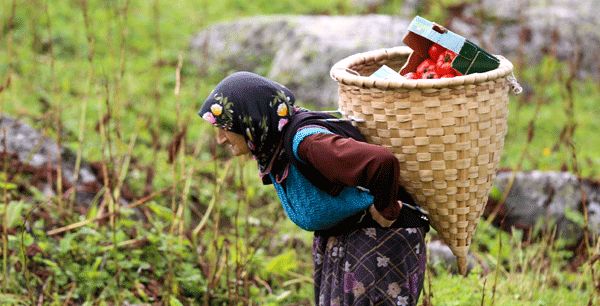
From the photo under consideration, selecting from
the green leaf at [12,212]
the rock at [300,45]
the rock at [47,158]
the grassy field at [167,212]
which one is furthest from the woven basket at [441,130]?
the rock at [300,45]

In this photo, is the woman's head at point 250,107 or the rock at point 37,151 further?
the rock at point 37,151

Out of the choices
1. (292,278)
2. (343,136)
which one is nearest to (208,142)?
(292,278)

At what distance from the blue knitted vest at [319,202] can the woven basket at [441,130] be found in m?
0.18

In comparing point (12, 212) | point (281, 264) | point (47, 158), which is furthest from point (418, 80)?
point (47, 158)

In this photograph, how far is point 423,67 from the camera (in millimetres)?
2061

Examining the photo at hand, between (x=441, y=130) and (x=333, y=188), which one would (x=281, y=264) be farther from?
(x=441, y=130)

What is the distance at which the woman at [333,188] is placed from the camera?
172cm

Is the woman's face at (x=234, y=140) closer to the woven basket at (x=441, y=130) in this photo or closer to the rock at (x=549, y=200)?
the woven basket at (x=441, y=130)

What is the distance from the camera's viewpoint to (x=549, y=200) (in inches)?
154

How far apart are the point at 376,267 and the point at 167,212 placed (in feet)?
5.43

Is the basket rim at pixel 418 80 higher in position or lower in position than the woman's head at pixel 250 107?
higher

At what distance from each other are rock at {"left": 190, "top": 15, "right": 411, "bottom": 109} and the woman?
3163 mm

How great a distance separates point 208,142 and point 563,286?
10.0 feet

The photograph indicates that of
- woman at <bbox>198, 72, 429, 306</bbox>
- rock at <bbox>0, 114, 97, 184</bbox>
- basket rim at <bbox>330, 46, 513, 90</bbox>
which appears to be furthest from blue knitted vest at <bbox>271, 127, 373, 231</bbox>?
rock at <bbox>0, 114, 97, 184</bbox>
